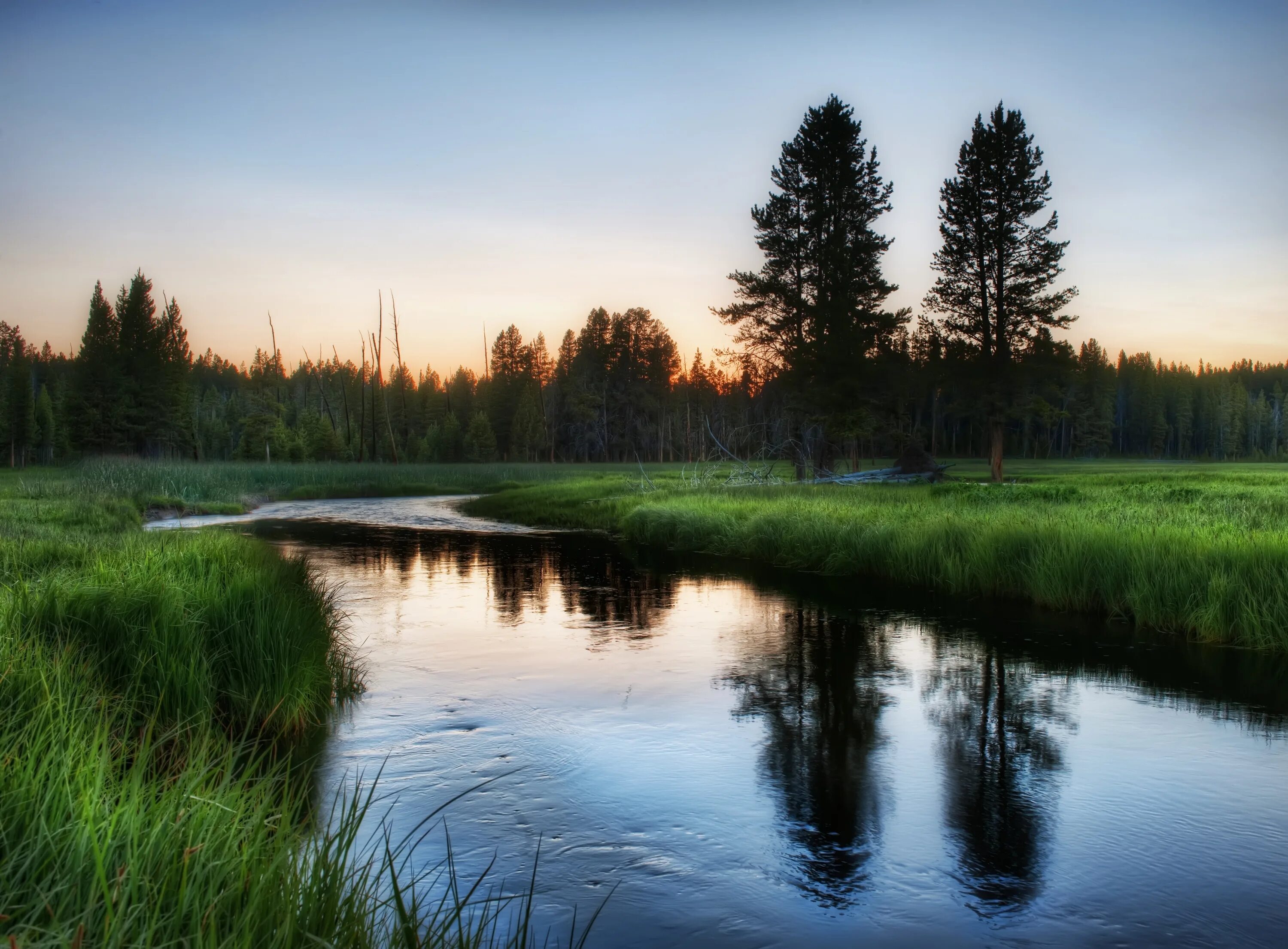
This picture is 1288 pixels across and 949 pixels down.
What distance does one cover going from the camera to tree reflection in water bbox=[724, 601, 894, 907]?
5055 millimetres

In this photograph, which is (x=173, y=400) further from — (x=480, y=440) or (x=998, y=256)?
(x=998, y=256)

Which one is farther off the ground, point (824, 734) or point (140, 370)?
point (140, 370)

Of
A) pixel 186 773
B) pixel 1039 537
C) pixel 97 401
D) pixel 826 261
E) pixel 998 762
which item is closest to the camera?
pixel 186 773

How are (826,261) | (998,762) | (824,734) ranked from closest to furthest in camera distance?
(998,762)
(824,734)
(826,261)

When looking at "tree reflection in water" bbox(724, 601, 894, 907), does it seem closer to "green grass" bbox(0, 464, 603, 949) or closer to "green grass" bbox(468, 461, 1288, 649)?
"green grass" bbox(0, 464, 603, 949)

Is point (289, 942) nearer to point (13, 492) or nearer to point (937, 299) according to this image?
point (13, 492)

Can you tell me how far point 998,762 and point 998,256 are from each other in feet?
101

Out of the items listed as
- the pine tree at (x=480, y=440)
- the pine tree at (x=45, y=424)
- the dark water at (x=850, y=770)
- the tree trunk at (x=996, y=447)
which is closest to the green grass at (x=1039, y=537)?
the dark water at (x=850, y=770)

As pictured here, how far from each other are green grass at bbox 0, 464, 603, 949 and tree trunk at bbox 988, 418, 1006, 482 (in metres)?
28.6

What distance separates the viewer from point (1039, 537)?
43.9 ft

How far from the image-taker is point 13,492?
2309 cm

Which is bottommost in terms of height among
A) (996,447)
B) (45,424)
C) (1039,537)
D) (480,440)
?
(1039,537)

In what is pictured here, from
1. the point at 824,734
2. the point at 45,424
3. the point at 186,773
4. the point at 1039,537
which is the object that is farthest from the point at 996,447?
the point at 45,424

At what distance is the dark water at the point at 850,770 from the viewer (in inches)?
175
